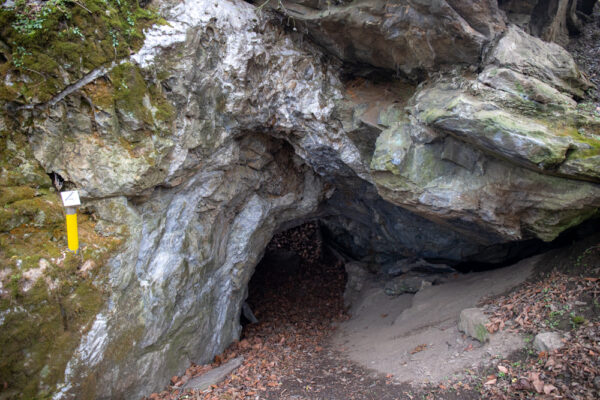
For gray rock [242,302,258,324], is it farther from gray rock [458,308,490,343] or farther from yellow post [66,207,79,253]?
yellow post [66,207,79,253]

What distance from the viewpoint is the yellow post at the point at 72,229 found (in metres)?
3.84

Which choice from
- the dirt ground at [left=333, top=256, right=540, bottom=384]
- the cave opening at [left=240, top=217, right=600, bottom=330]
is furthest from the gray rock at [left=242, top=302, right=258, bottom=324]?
the dirt ground at [left=333, top=256, right=540, bottom=384]

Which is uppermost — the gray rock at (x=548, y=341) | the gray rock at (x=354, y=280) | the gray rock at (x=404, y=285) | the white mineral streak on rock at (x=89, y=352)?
the white mineral streak on rock at (x=89, y=352)

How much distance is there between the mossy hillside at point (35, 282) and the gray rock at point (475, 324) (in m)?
4.83

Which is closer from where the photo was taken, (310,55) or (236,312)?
(310,55)

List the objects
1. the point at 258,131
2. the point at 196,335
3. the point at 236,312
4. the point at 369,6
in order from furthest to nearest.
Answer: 1. the point at 236,312
2. the point at 258,131
3. the point at 196,335
4. the point at 369,6

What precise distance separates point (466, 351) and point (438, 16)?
4.52m

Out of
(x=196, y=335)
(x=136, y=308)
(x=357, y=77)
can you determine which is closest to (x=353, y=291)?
(x=196, y=335)

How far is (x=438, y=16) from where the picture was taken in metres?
4.83

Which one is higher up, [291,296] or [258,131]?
[258,131]

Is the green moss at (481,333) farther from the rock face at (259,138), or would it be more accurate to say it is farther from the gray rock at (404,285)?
the gray rock at (404,285)

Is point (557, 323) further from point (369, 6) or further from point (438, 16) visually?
point (369, 6)

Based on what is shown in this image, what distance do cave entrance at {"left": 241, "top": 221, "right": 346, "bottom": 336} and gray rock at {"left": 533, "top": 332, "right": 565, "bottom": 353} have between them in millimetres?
5113

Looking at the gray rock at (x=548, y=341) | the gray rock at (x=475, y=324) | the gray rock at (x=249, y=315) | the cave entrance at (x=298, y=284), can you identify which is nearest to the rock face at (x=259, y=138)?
the gray rock at (x=475, y=324)
